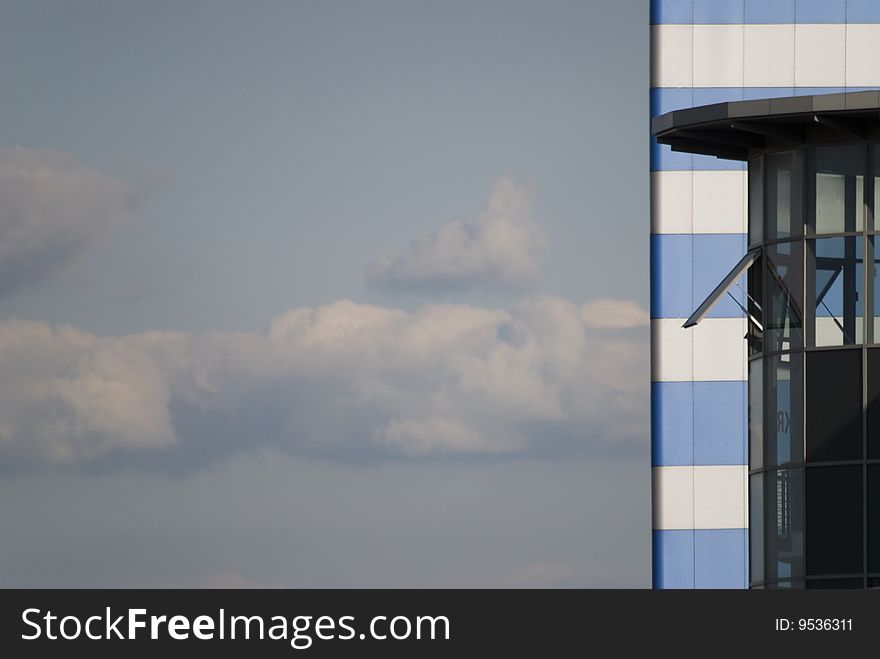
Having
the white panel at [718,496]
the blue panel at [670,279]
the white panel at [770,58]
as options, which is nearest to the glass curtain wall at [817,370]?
the white panel at [718,496]

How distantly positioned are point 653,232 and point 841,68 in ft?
16.9

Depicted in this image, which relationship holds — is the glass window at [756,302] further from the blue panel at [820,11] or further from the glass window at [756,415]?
the blue panel at [820,11]

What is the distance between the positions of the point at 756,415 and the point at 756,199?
320cm

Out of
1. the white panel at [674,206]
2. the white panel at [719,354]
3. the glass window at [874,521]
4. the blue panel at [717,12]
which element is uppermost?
the blue panel at [717,12]

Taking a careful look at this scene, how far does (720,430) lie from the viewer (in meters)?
36.1

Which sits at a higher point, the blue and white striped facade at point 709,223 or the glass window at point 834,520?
the blue and white striped facade at point 709,223

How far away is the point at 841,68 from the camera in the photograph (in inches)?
1435

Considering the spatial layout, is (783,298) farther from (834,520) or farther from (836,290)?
(834,520)

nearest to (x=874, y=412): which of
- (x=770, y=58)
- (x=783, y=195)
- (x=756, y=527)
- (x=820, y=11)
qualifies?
(x=756, y=527)

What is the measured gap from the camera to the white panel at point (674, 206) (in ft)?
120

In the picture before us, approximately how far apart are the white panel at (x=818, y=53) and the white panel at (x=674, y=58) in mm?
2230

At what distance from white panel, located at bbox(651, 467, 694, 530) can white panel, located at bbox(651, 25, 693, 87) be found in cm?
809

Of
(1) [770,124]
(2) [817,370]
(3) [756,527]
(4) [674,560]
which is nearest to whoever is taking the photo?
→ (2) [817,370]
